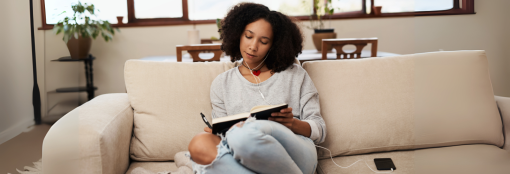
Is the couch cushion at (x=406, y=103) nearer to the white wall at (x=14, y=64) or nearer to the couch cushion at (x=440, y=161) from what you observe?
the couch cushion at (x=440, y=161)

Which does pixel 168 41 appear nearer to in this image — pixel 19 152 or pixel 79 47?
pixel 79 47

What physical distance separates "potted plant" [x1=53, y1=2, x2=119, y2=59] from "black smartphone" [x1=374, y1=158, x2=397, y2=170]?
9.07ft

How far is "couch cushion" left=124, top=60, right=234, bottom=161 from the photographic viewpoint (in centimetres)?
132

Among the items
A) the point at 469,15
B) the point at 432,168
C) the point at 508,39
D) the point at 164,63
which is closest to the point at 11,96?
the point at 164,63

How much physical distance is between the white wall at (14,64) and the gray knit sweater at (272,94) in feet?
4.24

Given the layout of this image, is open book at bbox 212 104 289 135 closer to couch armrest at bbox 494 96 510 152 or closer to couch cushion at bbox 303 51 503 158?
couch cushion at bbox 303 51 503 158

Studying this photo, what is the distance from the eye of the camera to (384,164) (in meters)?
1.23

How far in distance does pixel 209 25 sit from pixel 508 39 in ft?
8.05

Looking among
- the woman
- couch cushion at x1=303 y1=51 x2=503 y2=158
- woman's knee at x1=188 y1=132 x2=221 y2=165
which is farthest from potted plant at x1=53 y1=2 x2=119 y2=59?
woman's knee at x1=188 y1=132 x2=221 y2=165

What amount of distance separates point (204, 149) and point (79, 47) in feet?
8.72

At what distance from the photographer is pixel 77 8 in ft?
10.1

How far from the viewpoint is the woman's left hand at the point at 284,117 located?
106 centimetres

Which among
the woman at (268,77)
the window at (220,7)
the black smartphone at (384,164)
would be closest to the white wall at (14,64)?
the woman at (268,77)

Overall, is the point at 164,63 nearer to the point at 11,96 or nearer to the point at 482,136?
the point at 11,96
